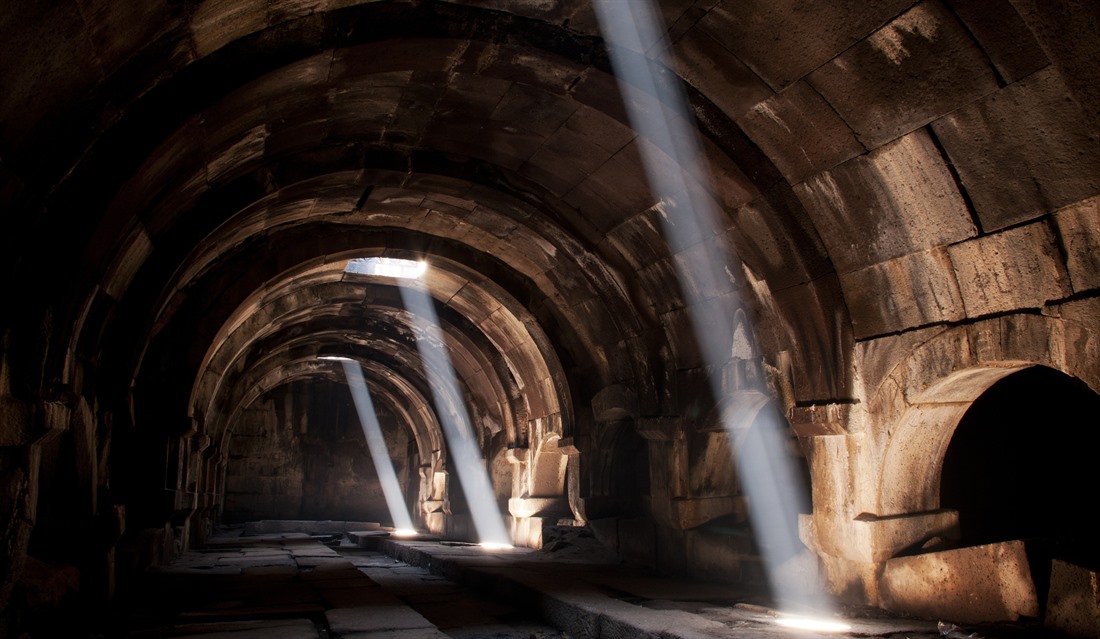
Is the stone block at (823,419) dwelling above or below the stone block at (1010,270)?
below

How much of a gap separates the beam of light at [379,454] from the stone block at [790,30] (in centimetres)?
1802

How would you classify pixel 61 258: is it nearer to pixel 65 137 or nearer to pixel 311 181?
pixel 65 137

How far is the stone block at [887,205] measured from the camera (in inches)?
160

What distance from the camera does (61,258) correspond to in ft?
10.9

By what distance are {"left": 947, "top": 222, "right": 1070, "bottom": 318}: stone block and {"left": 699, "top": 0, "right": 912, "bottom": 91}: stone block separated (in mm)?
1233

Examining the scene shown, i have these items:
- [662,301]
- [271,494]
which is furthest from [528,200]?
[271,494]

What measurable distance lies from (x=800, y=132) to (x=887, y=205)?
63cm

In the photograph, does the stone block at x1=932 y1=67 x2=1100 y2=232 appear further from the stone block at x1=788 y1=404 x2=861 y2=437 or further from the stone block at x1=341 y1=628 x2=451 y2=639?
the stone block at x1=341 y1=628 x2=451 y2=639

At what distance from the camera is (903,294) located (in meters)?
4.54

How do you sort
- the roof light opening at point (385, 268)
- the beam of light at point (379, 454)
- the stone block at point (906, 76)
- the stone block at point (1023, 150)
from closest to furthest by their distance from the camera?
the stone block at point (1023, 150) < the stone block at point (906, 76) < the roof light opening at point (385, 268) < the beam of light at point (379, 454)

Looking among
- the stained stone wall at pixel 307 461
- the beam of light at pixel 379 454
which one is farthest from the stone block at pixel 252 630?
the beam of light at pixel 379 454

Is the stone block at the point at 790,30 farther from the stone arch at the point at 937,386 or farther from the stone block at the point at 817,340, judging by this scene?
the stone arch at the point at 937,386

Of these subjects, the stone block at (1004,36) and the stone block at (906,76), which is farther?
the stone block at (906,76)

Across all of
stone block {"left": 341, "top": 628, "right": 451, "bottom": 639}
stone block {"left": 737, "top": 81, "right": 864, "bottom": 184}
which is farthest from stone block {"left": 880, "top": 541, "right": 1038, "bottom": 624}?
stone block {"left": 341, "top": 628, "right": 451, "bottom": 639}
